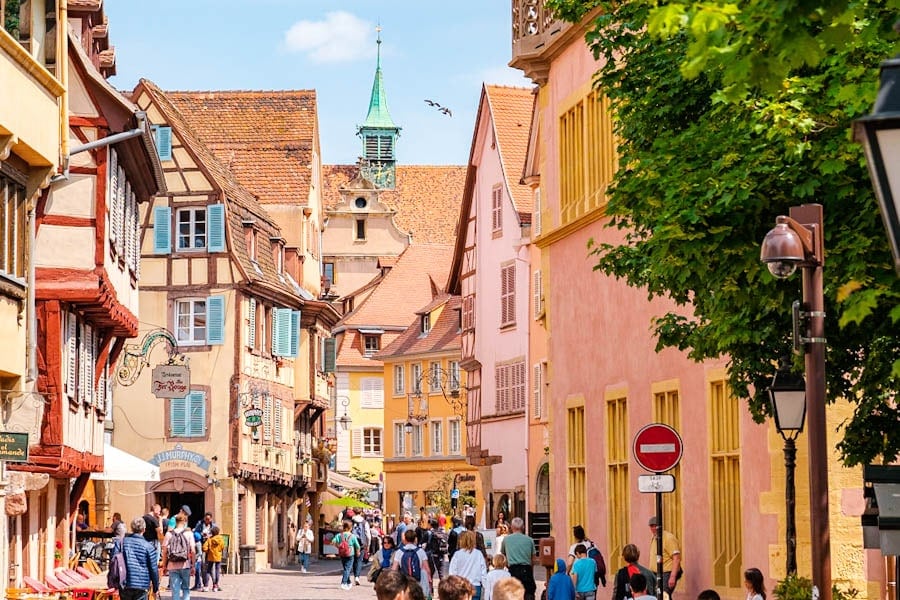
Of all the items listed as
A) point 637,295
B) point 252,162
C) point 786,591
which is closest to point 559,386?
point 637,295

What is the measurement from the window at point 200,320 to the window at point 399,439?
29.7m

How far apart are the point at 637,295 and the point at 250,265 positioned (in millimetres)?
30002

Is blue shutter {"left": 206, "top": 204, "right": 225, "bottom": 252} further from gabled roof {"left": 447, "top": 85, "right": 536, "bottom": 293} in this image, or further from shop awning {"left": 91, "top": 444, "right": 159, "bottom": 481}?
shop awning {"left": 91, "top": 444, "right": 159, "bottom": 481}

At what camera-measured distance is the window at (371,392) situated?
95625 mm

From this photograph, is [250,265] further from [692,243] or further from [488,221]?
[692,243]

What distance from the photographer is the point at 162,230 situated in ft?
168

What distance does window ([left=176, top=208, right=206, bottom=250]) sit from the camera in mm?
50719

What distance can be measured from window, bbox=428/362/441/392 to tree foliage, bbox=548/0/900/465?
62.7 m

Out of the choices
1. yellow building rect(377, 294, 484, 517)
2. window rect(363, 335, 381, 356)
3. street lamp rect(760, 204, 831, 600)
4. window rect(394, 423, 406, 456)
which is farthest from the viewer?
window rect(363, 335, 381, 356)

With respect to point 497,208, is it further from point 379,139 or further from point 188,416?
point 379,139

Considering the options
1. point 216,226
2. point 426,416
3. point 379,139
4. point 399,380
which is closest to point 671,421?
point 216,226

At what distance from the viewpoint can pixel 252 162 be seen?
2397 inches

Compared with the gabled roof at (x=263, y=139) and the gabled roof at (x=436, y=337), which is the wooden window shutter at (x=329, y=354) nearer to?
the gabled roof at (x=263, y=139)

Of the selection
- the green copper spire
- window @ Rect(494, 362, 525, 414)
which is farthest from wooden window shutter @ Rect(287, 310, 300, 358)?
the green copper spire
